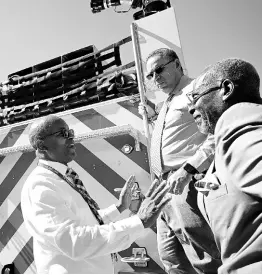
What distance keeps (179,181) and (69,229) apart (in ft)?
1.67

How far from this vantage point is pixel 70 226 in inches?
46.3

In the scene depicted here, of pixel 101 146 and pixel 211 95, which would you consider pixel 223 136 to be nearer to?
pixel 211 95

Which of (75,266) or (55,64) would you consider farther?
(55,64)

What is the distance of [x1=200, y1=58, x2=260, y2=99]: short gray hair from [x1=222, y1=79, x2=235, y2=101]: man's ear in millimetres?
13

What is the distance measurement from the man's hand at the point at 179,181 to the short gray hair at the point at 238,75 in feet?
1.76

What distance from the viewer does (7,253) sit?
1.98 m

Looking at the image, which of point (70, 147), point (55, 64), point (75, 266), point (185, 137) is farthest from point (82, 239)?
point (55, 64)

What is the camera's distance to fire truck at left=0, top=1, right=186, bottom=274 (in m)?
1.75

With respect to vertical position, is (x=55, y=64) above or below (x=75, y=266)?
above

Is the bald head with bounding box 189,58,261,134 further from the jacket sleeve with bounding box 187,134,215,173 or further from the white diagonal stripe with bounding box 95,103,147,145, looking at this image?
the white diagonal stripe with bounding box 95,103,147,145

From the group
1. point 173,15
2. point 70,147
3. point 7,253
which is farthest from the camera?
point 7,253

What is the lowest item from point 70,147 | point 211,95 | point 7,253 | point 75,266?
point 75,266

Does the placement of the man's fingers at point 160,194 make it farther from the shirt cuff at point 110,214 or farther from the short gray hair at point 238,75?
the short gray hair at point 238,75

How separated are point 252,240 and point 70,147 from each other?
3.91ft
